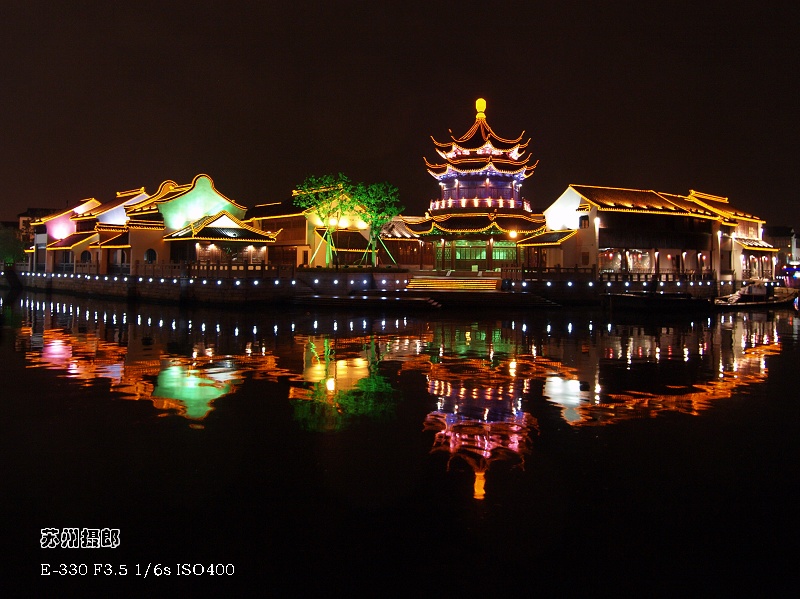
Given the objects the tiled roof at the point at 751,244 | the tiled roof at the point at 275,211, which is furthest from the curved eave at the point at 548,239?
the tiled roof at the point at 751,244

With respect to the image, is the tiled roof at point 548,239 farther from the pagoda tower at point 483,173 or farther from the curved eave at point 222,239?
the curved eave at point 222,239

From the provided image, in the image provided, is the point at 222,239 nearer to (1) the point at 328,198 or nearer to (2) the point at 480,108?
(1) the point at 328,198

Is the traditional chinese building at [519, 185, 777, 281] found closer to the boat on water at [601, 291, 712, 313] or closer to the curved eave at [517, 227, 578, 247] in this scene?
the curved eave at [517, 227, 578, 247]

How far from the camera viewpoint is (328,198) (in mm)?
49812

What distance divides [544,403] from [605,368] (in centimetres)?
548

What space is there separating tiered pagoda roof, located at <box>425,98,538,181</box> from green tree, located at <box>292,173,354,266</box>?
33.3 feet

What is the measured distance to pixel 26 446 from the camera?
9.99 meters

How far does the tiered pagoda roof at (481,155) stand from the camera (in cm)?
5616

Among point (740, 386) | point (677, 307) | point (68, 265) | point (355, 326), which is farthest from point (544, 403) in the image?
point (68, 265)

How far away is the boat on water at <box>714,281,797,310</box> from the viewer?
4528 centimetres

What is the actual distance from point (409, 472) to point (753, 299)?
4494cm

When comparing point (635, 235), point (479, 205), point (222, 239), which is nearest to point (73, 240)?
point (222, 239)

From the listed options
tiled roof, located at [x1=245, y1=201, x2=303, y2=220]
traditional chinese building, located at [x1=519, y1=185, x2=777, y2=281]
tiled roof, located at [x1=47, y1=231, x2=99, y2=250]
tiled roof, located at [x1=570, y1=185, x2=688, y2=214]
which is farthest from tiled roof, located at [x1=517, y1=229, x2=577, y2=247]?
tiled roof, located at [x1=47, y1=231, x2=99, y2=250]

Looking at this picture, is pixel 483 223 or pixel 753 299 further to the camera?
pixel 483 223
